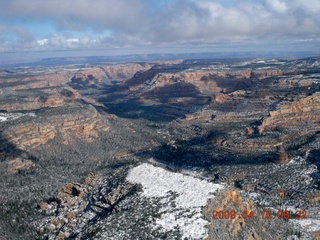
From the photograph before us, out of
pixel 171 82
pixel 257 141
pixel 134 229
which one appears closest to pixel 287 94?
pixel 257 141

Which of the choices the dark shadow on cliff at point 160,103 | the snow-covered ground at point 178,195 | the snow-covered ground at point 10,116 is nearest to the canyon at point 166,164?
the snow-covered ground at point 178,195

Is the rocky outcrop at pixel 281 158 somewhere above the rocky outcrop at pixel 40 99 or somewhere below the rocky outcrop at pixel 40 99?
below

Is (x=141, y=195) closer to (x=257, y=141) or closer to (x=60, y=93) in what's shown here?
(x=257, y=141)

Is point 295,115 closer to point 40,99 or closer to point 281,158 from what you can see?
point 281,158
